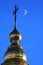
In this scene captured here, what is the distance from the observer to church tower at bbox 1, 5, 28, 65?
43906mm

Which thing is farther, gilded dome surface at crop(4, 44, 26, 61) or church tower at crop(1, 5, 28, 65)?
gilded dome surface at crop(4, 44, 26, 61)

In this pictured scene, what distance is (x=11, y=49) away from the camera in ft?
149

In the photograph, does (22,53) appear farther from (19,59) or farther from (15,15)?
(15,15)

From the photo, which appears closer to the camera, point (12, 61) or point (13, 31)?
point (12, 61)

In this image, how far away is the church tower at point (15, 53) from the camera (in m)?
43.9

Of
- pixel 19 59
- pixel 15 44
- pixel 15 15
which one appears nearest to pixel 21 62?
pixel 19 59

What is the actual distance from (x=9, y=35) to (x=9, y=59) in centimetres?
466

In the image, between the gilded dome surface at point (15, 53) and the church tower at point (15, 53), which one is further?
the gilded dome surface at point (15, 53)

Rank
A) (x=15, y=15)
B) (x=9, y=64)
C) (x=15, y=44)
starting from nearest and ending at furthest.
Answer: (x=9, y=64) < (x=15, y=44) < (x=15, y=15)

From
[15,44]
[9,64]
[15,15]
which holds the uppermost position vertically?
[15,15]

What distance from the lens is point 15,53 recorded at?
44.9 metres

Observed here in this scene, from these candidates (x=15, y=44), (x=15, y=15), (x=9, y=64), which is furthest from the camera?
(x=15, y=15)

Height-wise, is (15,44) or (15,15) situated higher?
(15,15)

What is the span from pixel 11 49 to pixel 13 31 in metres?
3.52
